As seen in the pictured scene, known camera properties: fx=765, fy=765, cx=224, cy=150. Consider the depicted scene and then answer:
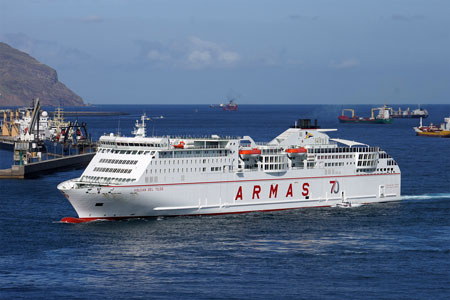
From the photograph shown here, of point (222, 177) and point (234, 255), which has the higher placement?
point (222, 177)

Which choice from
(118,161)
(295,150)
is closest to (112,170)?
(118,161)

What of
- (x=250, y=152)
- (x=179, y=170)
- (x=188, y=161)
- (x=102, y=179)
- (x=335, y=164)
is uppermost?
(x=250, y=152)

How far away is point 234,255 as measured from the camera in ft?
155

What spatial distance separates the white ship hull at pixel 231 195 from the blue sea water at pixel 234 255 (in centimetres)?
93

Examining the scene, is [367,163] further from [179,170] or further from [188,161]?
[179,170]

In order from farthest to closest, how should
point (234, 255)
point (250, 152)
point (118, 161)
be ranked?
point (250, 152) < point (118, 161) < point (234, 255)

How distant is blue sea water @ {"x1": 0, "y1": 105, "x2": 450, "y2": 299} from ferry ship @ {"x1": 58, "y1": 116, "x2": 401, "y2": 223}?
122cm

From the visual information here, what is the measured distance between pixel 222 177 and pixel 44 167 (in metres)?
45.8

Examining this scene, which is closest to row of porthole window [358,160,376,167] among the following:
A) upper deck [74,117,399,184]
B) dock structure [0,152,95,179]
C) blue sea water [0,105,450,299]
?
upper deck [74,117,399,184]

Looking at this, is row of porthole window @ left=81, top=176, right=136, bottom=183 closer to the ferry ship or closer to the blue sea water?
the ferry ship

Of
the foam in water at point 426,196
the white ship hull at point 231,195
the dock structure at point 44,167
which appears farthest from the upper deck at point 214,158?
the dock structure at point 44,167

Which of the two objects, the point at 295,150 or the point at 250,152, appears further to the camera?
the point at 295,150

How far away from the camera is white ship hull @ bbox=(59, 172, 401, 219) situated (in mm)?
56750

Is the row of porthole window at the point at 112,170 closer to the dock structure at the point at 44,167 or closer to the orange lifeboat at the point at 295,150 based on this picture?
the orange lifeboat at the point at 295,150
